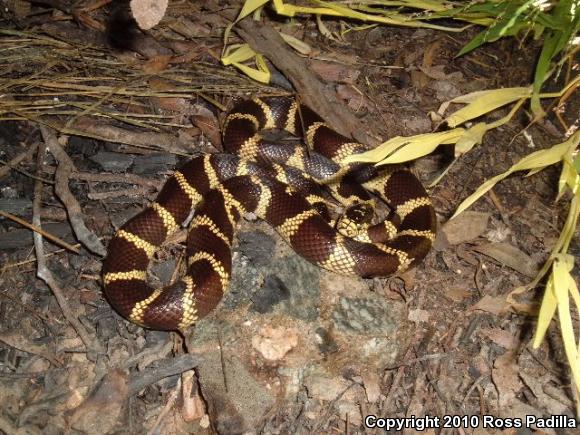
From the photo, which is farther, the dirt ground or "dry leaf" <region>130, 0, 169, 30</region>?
the dirt ground

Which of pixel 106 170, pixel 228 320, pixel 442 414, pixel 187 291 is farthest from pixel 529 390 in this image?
pixel 106 170

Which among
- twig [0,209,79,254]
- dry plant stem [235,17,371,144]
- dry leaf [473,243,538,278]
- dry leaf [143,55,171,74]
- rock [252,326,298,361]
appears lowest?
twig [0,209,79,254]

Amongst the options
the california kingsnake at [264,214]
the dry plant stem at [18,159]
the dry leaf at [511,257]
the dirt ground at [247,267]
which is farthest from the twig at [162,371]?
the dry leaf at [511,257]

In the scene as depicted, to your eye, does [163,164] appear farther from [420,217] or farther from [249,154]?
[420,217]

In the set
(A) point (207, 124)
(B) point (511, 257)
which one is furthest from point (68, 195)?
(B) point (511, 257)

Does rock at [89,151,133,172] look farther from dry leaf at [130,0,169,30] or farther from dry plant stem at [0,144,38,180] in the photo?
dry leaf at [130,0,169,30]

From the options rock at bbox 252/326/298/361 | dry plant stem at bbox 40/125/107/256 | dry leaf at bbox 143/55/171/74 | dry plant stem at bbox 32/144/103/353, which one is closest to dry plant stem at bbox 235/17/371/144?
dry leaf at bbox 143/55/171/74
